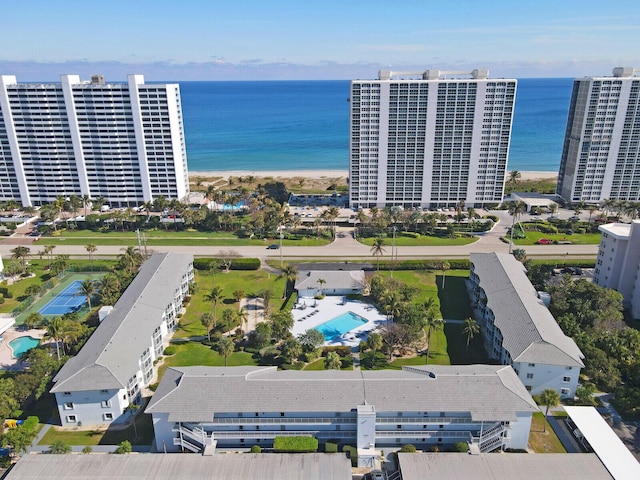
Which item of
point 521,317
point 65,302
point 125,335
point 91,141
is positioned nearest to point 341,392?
point 521,317

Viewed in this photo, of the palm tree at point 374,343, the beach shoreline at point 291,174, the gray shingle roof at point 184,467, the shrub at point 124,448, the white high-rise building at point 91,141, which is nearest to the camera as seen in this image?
the gray shingle roof at point 184,467

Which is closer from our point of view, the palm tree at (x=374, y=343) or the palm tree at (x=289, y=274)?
the palm tree at (x=374, y=343)

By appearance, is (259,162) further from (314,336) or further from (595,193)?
(314,336)

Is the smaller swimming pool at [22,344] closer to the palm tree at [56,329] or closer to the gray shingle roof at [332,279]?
the palm tree at [56,329]

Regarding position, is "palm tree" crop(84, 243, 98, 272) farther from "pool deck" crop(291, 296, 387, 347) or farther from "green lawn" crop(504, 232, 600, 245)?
"green lawn" crop(504, 232, 600, 245)

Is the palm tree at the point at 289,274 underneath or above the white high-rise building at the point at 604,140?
underneath

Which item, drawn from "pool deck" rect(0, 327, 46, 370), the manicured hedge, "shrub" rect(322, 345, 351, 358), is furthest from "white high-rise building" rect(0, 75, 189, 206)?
"shrub" rect(322, 345, 351, 358)

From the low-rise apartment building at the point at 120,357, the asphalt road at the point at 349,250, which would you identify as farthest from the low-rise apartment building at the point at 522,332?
the low-rise apartment building at the point at 120,357
